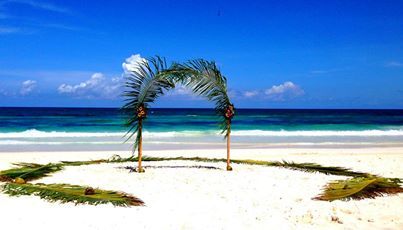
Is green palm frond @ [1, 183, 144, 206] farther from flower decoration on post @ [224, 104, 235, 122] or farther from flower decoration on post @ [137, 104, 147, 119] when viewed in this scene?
flower decoration on post @ [224, 104, 235, 122]

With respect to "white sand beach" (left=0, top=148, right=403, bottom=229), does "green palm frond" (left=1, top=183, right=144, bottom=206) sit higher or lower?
higher

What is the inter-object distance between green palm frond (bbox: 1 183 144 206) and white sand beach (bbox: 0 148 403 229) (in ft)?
0.54

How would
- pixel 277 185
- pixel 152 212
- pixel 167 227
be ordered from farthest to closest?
1. pixel 277 185
2. pixel 152 212
3. pixel 167 227

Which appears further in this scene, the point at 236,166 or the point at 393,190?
the point at 236,166

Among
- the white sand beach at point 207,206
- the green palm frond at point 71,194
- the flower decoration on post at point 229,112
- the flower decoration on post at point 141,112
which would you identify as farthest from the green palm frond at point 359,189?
the flower decoration on post at point 141,112

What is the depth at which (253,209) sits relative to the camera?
7.05 metres

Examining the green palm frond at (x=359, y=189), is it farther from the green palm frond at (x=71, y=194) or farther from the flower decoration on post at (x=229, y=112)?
the green palm frond at (x=71, y=194)

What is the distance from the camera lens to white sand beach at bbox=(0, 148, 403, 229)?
625 centimetres

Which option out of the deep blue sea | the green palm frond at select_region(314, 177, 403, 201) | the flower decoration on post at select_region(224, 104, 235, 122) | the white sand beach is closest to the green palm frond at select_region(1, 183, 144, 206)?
the white sand beach

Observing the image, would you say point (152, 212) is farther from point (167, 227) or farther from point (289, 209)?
point (289, 209)

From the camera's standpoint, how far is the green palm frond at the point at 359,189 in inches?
307

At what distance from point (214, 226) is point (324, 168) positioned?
6.05m

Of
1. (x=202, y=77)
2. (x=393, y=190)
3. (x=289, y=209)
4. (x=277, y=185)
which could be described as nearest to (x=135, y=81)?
(x=202, y=77)

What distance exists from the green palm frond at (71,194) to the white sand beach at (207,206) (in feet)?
0.54
